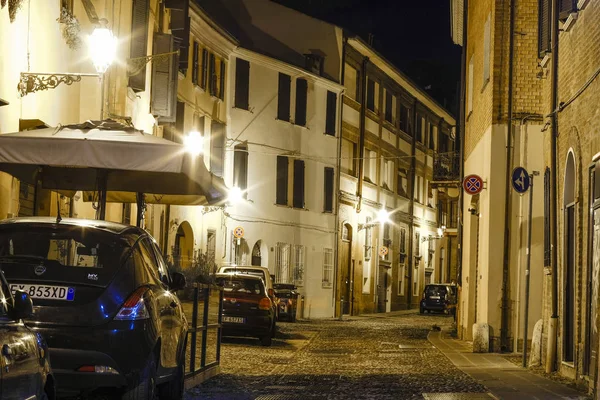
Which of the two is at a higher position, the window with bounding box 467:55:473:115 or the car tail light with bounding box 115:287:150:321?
the window with bounding box 467:55:473:115

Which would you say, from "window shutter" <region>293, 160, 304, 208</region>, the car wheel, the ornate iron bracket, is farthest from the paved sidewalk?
"window shutter" <region>293, 160, 304, 208</region>

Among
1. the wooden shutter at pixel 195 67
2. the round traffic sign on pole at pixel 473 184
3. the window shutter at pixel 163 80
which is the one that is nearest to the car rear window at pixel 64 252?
the round traffic sign on pole at pixel 473 184

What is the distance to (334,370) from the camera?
1861cm

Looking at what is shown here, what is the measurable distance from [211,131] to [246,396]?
26.0m

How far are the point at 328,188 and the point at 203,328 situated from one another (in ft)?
105

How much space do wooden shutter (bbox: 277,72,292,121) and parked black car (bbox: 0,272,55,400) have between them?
37.3 m

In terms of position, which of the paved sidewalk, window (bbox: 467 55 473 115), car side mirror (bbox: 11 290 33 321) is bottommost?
the paved sidewalk

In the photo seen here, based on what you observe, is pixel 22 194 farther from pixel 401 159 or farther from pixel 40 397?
pixel 401 159

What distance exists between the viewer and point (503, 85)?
23031mm

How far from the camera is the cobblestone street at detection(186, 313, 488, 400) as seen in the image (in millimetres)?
14727

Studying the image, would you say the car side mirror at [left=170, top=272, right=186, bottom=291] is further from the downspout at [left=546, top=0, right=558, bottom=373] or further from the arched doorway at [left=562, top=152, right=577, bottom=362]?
the downspout at [left=546, top=0, right=558, bottom=373]

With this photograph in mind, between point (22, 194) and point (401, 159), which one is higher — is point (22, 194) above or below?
below

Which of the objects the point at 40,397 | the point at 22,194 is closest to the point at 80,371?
the point at 40,397

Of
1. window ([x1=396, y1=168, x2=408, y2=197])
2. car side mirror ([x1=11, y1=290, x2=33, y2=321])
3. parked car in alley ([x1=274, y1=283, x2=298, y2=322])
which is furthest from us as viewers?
window ([x1=396, y1=168, x2=408, y2=197])
